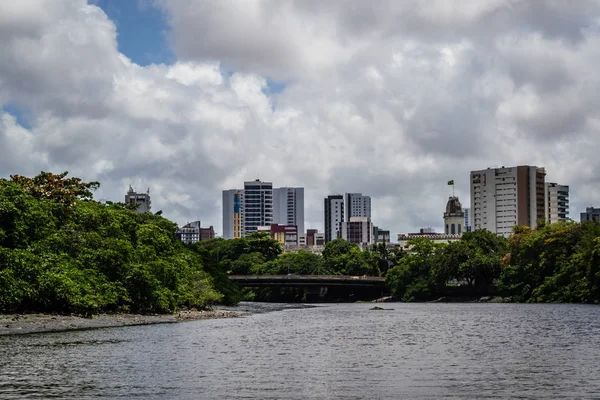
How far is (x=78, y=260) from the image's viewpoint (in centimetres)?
8631

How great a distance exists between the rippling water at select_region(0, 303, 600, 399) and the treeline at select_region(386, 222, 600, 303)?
61806 mm

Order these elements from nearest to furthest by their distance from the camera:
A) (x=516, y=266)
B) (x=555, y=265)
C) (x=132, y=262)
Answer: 1. (x=132, y=262)
2. (x=555, y=265)
3. (x=516, y=266)

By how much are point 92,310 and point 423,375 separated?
46.4 meters

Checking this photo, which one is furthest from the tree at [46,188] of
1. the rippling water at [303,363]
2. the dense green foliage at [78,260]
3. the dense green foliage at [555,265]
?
the dense green foliage at [555,265]

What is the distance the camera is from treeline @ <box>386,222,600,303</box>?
134 m

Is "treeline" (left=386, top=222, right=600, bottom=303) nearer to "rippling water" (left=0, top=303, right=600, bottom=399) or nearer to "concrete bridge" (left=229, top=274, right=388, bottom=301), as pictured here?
"concrete bridge" (left=229, top=274, right=388, bottom=301)

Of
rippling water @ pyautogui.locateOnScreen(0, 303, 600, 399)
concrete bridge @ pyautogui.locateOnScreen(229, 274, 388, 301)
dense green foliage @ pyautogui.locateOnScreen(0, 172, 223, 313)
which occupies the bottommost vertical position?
rippling water @ pyautogui.locateOnScreen(0, 303, 600, 399)

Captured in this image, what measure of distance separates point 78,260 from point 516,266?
299 feet

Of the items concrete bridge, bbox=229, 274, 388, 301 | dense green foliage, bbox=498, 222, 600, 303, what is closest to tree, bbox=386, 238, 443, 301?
concrete bridge, bbox=229, 274, 388, 301

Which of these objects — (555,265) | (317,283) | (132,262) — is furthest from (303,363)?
(317,283)

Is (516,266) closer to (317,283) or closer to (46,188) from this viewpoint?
(317,283)

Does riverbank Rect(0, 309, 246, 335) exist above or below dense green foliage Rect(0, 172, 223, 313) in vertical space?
below

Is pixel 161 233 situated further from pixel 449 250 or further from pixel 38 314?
pixel 449 250

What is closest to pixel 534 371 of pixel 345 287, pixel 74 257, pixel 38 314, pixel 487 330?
pixel 487 330
